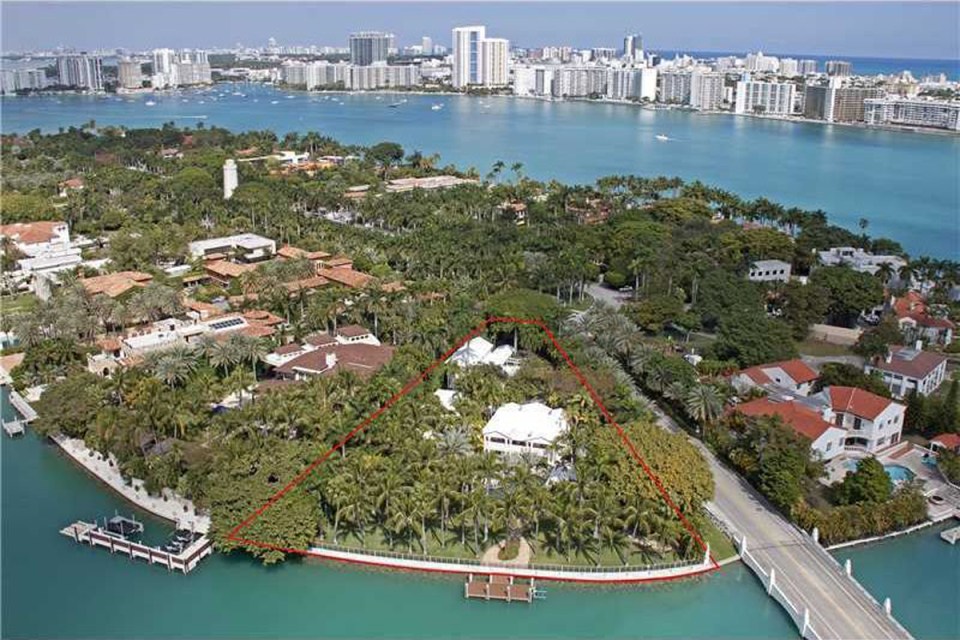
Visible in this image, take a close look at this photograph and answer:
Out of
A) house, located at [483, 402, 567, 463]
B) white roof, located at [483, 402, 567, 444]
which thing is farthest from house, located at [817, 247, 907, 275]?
house, located at [483, 402, 567, 463]

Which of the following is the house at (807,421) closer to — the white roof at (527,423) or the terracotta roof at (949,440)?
the terracotta roof at (949,440)

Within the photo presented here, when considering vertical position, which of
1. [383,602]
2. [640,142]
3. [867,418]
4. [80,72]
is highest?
[80,72]

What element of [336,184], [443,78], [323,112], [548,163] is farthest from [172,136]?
[443,78]

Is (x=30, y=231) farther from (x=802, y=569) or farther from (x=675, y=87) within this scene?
(x=675, y=87)

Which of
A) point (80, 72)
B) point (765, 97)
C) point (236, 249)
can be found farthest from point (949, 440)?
point (80, 72)

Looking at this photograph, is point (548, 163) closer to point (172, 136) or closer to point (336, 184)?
point (336, 184)

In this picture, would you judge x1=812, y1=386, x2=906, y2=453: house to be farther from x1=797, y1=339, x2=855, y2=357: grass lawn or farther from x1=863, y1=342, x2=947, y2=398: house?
x1=797, y1=339, x2=855, y2=357: grass lawn
